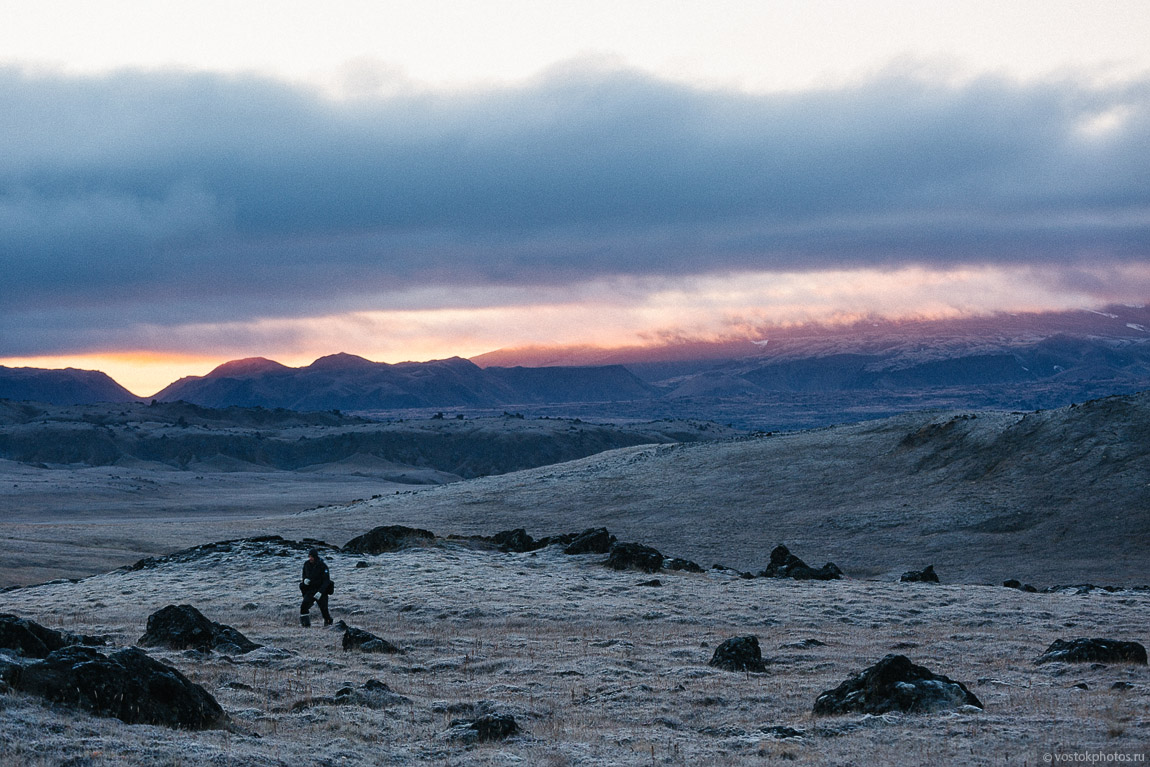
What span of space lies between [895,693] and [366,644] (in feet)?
34.6

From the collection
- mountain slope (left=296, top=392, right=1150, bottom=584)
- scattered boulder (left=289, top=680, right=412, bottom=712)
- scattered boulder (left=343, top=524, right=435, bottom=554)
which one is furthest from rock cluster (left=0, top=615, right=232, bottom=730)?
mountain slope (left=296, top=392, right=1150, bottom=584)

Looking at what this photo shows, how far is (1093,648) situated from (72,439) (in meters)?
190

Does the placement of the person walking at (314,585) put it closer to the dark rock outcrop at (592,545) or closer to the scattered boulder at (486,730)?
the scattered boulder at (486,730)

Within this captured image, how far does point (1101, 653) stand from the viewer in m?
19.1

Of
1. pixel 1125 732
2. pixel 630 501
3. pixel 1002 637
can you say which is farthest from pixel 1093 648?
pixel 630 501

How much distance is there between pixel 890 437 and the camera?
3024 inches

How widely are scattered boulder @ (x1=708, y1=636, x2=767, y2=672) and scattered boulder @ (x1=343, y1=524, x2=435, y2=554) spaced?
77.5 feet

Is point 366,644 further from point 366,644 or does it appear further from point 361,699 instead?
point 361,699

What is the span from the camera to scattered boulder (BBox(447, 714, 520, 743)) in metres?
14.4

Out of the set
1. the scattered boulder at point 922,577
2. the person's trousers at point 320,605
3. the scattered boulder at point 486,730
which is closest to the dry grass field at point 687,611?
the scattered boulder at point 486,730

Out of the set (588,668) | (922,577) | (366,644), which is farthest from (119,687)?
(922,577)

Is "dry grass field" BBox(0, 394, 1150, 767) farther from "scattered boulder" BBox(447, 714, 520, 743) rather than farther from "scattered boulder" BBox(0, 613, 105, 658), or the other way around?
"scattered boulder" BBox(0, 613, 105, 658)

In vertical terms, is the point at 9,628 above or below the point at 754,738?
above

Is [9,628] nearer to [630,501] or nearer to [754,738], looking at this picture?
[754,738]
